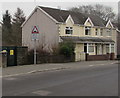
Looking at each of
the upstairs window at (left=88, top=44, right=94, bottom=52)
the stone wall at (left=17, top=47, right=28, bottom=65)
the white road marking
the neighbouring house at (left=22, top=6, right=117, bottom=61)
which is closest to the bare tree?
the neighbouring house at (left=22, top=6, right=117, bottom=61)

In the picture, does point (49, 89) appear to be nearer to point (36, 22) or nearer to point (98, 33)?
point (36, 22)

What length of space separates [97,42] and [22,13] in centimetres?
3010

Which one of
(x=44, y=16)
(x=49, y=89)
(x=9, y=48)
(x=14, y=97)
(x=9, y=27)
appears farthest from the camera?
(x=9, y=27)

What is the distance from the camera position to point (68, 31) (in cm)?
3123

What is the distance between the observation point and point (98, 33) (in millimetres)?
A: 35688

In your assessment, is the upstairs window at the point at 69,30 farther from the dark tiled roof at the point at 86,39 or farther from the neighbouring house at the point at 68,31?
the dark tiled roof at the point at 86,39

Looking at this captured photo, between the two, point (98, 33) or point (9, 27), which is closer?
point (98, 33)

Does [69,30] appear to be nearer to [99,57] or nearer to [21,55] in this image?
[99,57]

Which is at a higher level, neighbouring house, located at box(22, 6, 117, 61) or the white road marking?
neighbouring house, located at box(22, 6, 117, 61)

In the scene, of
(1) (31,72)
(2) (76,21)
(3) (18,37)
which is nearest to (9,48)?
(1) (31,72)

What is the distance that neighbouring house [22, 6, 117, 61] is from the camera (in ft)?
97.7

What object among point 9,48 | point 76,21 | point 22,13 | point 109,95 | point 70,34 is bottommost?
point 109,95

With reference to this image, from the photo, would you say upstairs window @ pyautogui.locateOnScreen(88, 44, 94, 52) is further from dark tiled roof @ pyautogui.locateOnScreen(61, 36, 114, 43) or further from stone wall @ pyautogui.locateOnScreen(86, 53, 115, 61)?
stone wall @ pyautogui.locateOnScreen(86, 53, 115, 61)

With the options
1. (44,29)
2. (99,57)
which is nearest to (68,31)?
(44,29)
